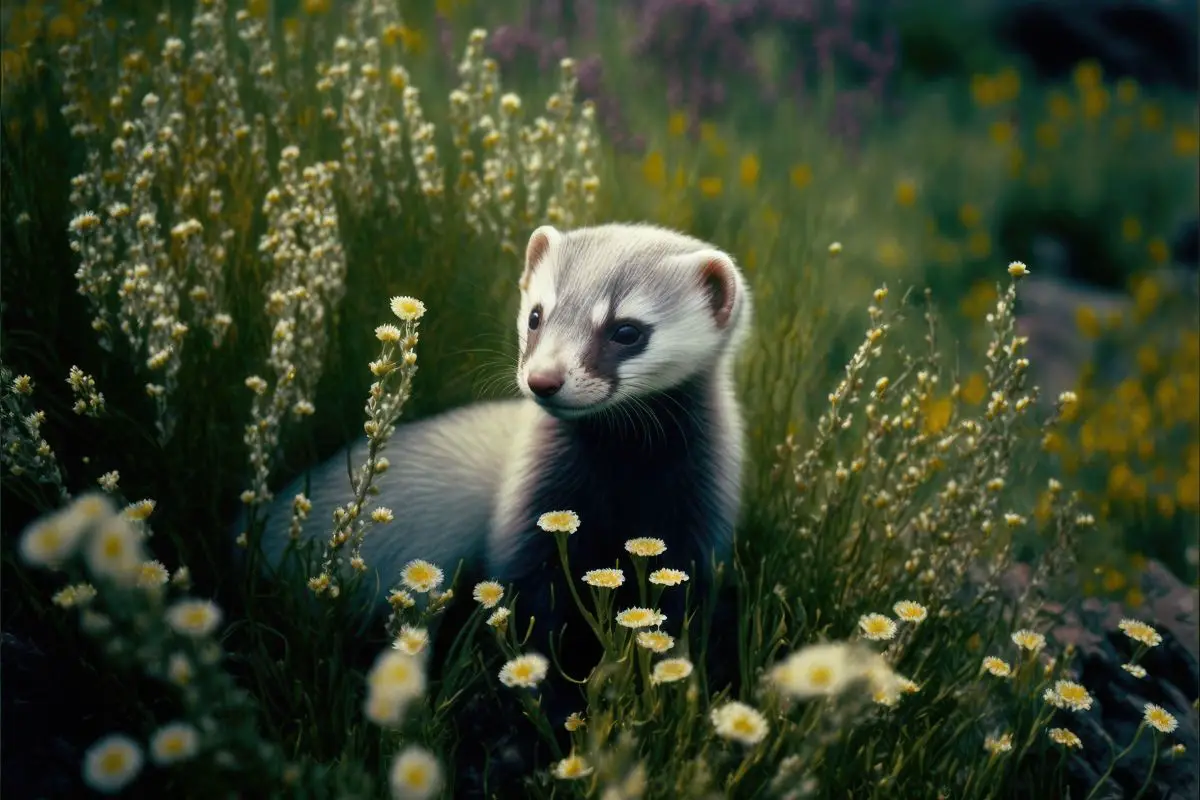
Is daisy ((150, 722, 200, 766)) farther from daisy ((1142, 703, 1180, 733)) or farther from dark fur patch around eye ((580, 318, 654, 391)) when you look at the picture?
daisy ((1142, 703, 1180, 733))

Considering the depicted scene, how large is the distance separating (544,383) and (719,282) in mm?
574

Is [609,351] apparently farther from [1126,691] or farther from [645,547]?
[1126,691]

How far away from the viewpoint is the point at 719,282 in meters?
2.86

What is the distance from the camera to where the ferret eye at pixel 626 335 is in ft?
9.02

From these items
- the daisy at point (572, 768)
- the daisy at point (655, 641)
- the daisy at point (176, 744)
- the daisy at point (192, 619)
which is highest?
the daisy at point (192, 619)

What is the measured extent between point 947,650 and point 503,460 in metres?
1.18

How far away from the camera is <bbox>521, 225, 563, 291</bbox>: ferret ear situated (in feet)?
9.72

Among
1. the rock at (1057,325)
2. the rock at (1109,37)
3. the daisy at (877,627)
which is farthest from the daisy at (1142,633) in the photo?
the rock at (1109,37)

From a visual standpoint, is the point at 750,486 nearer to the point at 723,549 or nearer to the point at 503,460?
the point at 723,549

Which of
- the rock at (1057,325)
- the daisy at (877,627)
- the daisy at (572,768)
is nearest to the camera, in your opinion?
the daisy at (572,768)

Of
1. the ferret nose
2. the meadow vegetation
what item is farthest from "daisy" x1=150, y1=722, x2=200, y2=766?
the ferret nose

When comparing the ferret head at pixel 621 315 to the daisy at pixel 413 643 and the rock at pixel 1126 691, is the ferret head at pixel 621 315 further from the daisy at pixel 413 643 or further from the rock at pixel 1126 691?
the rock at pixel 1126 691

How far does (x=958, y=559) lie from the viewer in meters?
3.03

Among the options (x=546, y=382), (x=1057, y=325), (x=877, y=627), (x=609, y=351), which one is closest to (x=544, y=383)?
(x=546, y=382)
